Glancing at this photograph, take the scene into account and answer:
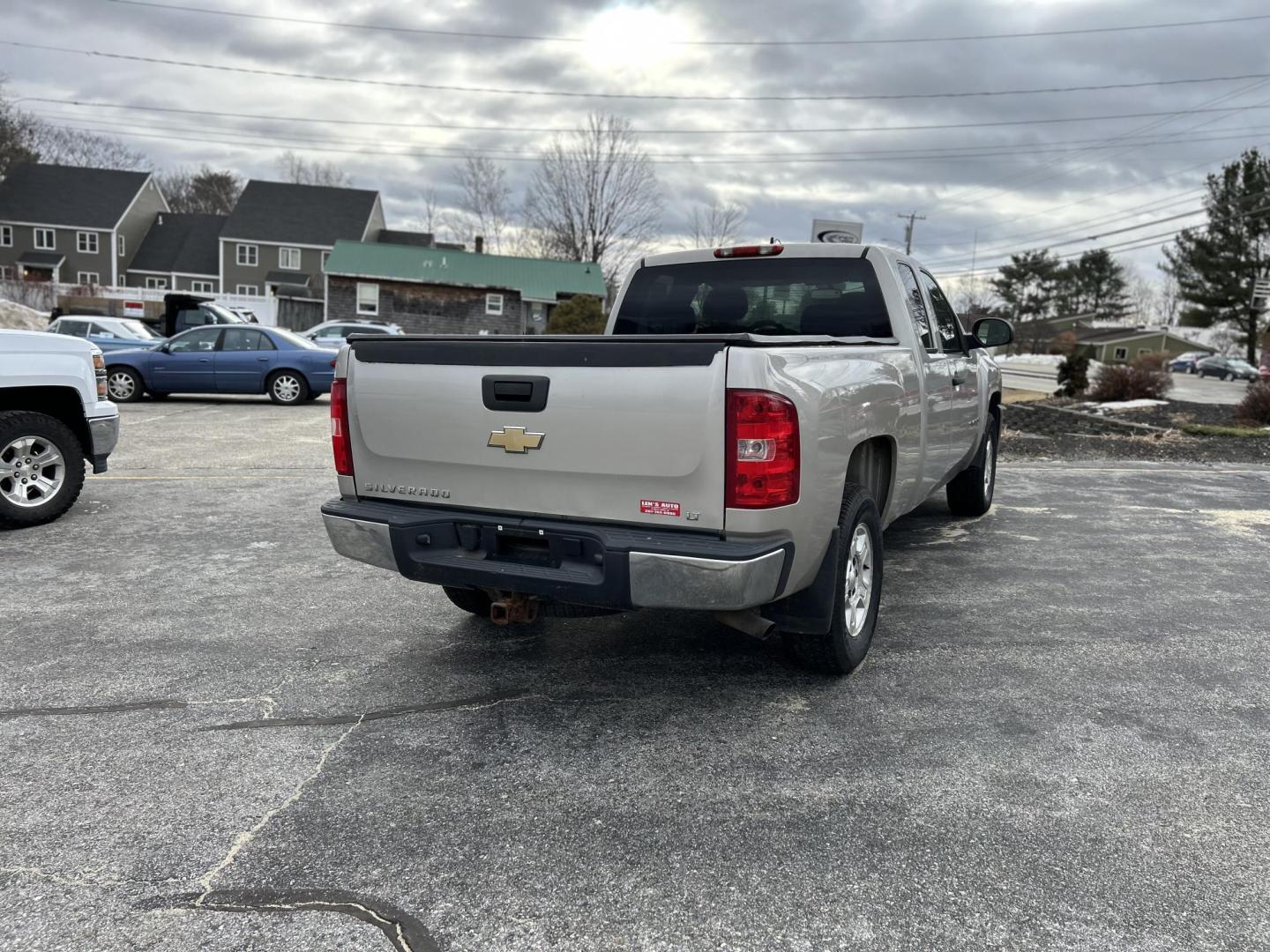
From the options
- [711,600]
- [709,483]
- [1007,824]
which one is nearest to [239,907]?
[711,600]

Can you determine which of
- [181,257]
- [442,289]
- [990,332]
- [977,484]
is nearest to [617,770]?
[990,332]

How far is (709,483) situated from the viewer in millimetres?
3389

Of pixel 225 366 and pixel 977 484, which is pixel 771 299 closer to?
pixel 977 484

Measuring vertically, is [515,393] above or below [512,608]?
above

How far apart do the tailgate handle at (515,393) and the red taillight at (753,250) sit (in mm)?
2195

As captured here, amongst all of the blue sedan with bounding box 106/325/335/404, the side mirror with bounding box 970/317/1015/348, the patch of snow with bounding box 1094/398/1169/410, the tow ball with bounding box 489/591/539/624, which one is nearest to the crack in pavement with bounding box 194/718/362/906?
the tow ball with bounding box 489/591/539/624

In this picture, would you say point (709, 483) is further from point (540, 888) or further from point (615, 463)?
point (540, 888)

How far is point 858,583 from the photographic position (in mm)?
4297

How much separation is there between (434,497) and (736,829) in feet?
5.93

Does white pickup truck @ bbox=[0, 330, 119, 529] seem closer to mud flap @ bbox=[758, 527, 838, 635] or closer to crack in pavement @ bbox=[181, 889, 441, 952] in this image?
crack in pavement @ bbox=[181, 889, 441, 952]

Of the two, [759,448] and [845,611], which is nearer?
[759,448]

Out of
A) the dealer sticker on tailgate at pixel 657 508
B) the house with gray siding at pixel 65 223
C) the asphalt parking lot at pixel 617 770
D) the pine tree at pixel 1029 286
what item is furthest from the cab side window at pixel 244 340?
the pine tree at pixel 1029 286

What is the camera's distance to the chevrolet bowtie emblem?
12.0ft

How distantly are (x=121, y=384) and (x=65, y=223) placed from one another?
2003 inches
